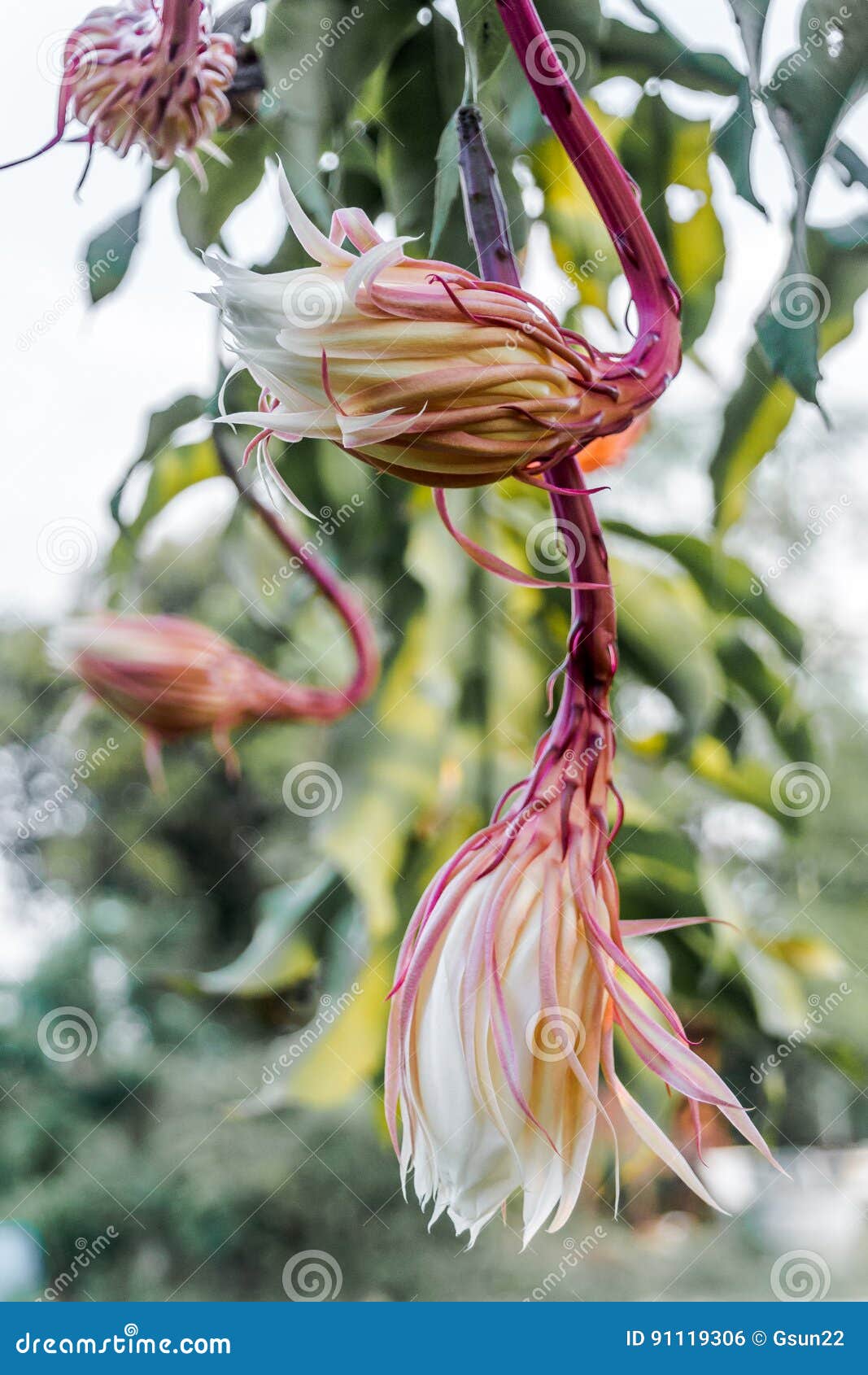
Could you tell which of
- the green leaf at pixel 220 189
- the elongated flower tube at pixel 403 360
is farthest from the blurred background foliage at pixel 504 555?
the elongated flower tube at pixel 403 360

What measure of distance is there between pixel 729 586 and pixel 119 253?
27 centimetres

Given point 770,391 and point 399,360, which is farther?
point 770,391

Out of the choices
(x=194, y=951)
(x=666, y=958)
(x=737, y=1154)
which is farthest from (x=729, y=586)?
(x=194, y=951)

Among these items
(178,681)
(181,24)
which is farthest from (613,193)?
(178,681)

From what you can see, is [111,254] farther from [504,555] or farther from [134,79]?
[504,555]

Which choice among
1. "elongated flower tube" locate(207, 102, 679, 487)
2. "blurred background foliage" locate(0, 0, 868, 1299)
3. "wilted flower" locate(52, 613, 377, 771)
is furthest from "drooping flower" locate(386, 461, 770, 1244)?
"wilted flower" locate(52, 613, 377, 771)

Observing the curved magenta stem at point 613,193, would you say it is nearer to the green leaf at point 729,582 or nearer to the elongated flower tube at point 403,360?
the elongated flower tube at point 403,360

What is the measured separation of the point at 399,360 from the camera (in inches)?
6.9

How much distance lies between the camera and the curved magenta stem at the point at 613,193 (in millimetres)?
201

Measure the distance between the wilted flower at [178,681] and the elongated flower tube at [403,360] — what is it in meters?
0.26

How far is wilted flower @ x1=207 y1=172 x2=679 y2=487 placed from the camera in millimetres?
173

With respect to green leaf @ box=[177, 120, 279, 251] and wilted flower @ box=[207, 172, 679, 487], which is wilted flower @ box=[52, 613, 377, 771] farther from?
wilted flower @ box=[207, 172, 679, 487]

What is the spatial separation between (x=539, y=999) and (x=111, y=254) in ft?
0.91

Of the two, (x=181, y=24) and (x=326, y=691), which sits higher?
(x=181, y=24)
